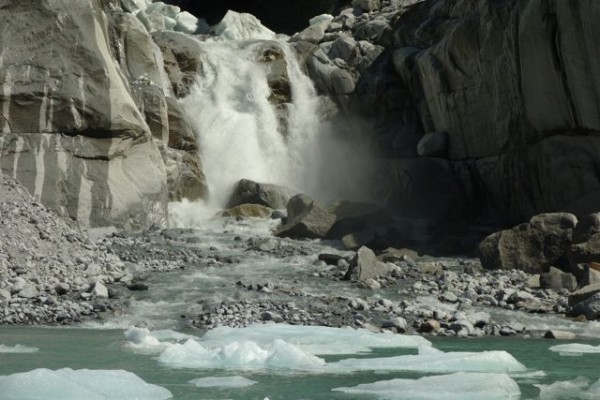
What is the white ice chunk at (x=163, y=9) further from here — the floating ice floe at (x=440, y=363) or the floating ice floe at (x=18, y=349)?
the floating ice floe at (x=440, y=363)

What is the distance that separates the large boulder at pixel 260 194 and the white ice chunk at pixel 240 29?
1102 centimetres

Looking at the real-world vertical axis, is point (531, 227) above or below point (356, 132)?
below

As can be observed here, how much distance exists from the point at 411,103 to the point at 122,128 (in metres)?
10.9

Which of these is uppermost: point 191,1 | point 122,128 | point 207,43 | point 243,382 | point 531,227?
point 191,1

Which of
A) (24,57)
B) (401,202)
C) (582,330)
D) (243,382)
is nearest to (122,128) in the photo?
(24,57)

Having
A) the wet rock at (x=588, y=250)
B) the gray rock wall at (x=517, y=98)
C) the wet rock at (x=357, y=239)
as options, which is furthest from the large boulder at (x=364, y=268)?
the gray rock wall at (x=517, y=98)

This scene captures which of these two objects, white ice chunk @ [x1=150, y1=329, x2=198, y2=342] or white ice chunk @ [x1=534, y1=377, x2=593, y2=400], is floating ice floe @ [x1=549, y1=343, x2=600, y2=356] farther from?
white ice chunk @ [x1=150, y1=329, x2=198, y2=342]

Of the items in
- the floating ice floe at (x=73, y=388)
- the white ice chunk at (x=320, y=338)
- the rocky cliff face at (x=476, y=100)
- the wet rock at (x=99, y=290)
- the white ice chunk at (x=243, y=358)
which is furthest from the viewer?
the rocky cliff face at (x=476, y=100)

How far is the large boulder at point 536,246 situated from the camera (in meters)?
20.9

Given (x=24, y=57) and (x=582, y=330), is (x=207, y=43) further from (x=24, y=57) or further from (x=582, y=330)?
(x=582, y=330)

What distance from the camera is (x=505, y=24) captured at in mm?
25812

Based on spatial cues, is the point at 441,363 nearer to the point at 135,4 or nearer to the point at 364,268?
the point at 364,268

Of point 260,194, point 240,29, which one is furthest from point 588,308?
point 240,29

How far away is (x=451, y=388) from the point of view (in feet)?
30.9
